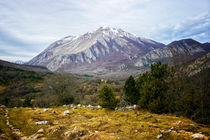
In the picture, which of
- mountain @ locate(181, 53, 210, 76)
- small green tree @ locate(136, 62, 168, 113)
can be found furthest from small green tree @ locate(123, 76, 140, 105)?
mountain @ locate(181, 53, 210, 76)

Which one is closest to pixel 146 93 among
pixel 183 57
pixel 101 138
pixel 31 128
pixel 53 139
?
pixel 183 57

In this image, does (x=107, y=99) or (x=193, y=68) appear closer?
(x=107, y=99)

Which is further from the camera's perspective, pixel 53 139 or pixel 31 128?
pixel 31 128

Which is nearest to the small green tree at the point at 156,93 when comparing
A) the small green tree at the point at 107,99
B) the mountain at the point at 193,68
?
the mountain at the point at 193,68

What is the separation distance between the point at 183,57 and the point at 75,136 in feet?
84.2

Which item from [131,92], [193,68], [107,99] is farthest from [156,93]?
[193,68]

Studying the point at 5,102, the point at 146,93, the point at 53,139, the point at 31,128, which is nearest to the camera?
the point at 53,139

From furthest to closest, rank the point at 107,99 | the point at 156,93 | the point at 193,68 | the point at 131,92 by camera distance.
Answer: the point at 131,92, the point at 193,68, the point at 107,99, the point at 156,93

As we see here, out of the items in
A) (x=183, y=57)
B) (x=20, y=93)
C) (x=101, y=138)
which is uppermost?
(x=183, y=57)

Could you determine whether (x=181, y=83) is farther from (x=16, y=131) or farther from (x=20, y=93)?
(x=20, y=93)

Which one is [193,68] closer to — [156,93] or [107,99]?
[156,93]

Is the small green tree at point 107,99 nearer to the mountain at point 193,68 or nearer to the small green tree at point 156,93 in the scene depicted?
the small green tree at point 156,93

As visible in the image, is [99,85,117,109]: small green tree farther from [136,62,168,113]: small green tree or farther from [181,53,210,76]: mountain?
[181,53,210,76]: mountain

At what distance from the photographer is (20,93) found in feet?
322
